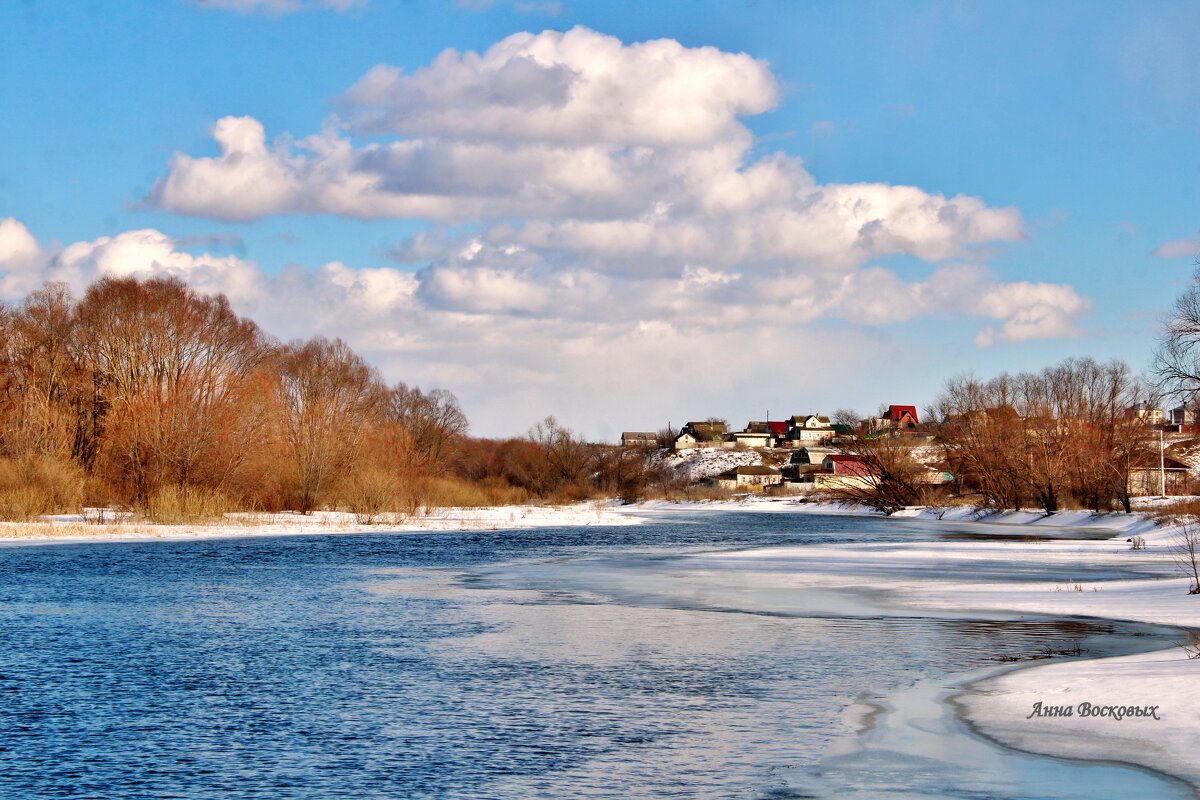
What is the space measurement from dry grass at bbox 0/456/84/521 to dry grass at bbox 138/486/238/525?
12.1 feet

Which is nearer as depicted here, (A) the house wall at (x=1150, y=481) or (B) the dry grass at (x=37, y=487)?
(B) the dry grass at (x=37, y=487)

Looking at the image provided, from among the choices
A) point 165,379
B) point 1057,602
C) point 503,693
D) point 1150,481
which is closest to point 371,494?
point 165,379

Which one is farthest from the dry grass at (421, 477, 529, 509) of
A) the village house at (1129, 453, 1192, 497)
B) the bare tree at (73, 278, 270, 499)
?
the village house at (1129, 453, 1192, 497)

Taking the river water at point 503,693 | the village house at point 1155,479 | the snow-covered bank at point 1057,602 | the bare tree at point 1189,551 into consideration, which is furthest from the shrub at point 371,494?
the village house at point 1155,479

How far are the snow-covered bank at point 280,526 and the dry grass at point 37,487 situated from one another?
928mm

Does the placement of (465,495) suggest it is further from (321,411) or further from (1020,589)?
(1020,589)

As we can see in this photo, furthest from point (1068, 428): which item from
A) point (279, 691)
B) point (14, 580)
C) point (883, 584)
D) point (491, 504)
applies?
point (279, 691)

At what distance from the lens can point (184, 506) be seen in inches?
2336

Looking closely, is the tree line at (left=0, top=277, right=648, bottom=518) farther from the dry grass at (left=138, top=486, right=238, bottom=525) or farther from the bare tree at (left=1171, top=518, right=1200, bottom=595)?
the bare tree at (left=1171, top=518, right=1200, bottom=595)

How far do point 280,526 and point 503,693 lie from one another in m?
49.1

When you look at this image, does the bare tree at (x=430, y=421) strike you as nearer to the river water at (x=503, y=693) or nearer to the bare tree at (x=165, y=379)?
the bare tree at (x=165, y=379)

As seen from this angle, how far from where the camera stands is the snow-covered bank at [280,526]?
49.8 meters

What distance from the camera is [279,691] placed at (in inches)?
594

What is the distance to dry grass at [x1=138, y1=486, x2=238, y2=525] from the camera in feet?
191
